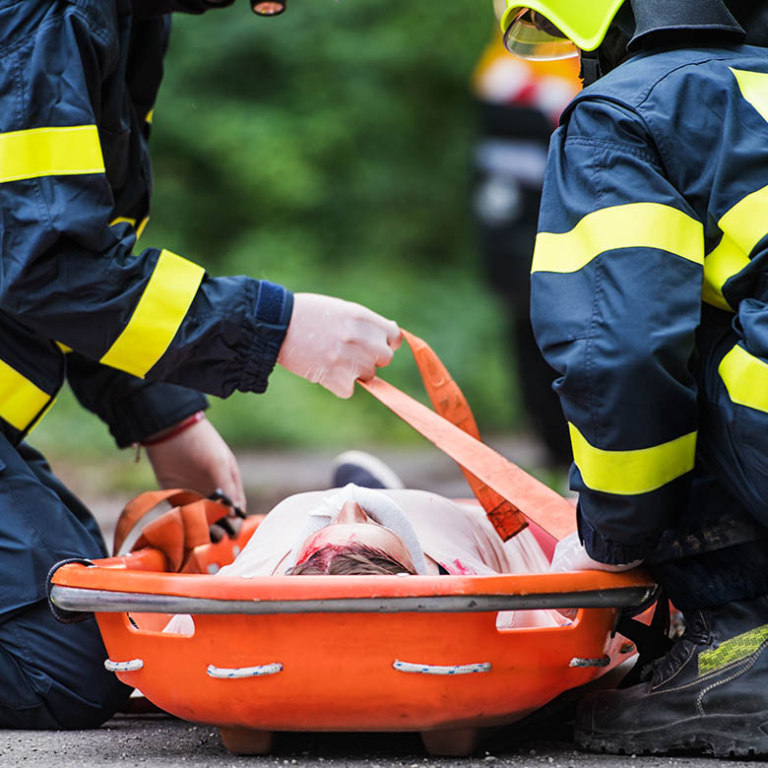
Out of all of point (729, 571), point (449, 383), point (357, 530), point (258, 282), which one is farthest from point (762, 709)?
point (258, 282)

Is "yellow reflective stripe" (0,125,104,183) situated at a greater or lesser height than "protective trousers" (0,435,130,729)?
greater

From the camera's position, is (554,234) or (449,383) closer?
(554,234)

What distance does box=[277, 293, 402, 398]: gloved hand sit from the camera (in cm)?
241

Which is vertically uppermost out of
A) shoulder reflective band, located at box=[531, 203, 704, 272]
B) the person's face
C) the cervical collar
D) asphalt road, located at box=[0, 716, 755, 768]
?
shoulder reflective band, located at box=[531, 203, 704, 272]

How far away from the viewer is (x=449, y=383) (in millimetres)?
2650

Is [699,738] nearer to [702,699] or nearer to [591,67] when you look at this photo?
[702,699]

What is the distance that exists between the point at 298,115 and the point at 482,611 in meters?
10.9

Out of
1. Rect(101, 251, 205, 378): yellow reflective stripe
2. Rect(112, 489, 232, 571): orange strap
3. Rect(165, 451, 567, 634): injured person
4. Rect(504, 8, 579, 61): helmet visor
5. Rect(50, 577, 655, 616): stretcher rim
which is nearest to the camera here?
Rect(50, 577, 655, 616): stretcher rim

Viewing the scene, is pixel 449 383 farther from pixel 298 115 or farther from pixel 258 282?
pixel 298 115

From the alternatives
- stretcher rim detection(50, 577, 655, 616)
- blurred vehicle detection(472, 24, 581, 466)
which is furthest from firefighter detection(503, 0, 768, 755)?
blurred vehicle detection(472, 24, 581, 466)

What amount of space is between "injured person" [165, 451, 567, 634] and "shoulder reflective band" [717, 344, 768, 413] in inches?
25.1

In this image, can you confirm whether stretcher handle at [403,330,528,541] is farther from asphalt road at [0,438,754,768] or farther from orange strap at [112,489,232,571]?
orange strap at [112,489,232,571]

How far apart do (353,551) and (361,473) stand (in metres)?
1.08

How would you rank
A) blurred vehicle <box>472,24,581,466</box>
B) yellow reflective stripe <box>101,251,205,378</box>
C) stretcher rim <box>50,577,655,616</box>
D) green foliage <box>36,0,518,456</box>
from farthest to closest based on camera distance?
1. green foliage <box>36,0,518,456</box>
2. blurred vehicle <box>472,24,581,466</box>
3. yellow reflective stripe <box>101,251,205,378</box>
4. stretcher rim <box>50,577,655,616</box>
